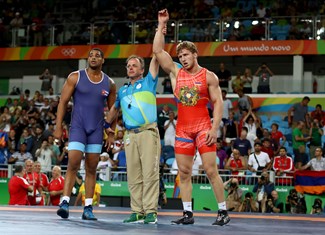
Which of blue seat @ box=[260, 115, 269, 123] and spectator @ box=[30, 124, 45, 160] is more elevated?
blue seat @ box=[260, 115, 269, 123]

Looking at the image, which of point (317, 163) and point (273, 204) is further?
point (317, 163)

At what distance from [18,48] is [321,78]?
9.92m

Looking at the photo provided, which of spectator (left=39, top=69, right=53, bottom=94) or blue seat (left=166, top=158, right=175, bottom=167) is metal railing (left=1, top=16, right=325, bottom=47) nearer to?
spectator (left=39, top=69, right=53, bottom=94)

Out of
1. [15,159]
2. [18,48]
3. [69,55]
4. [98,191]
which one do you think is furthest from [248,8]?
[98,191]

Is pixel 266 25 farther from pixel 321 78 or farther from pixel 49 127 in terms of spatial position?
pixel 49 127

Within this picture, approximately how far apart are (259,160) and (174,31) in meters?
8.28

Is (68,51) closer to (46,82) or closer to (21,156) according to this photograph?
(46,82)

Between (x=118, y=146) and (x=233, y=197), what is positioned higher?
(x=118, y=146)

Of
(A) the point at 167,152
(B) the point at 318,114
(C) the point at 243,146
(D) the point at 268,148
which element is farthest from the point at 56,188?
(B) the point at 318,114

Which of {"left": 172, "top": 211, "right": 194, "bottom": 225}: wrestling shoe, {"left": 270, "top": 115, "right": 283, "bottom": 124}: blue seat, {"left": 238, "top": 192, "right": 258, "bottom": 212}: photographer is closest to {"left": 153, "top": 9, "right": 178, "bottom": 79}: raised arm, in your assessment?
{"left": 172, "top": 211, "right": 194, "bottom": 225}: wrestling shoe

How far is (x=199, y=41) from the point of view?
2302cm

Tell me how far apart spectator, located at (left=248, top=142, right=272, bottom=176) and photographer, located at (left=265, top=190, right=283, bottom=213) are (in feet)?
4.22

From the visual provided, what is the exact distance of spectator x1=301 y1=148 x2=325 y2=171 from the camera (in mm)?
15258

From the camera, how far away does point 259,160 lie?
15500mm
